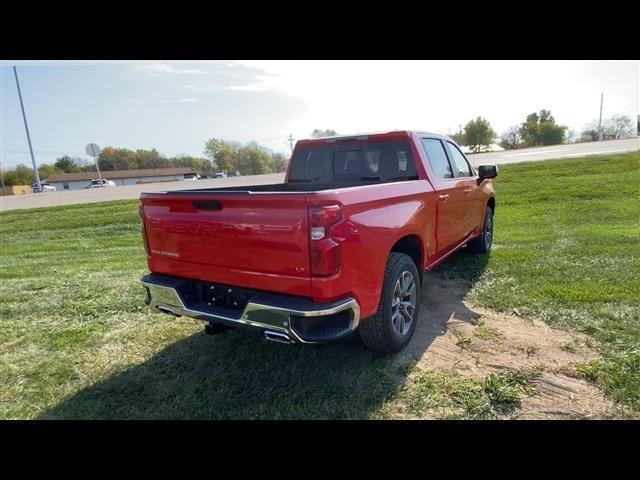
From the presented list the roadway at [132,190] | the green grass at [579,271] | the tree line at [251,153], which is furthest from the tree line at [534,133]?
the green grass at [579,271]

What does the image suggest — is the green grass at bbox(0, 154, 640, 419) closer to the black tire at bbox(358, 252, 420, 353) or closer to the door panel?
the black tire at bbox(358, 252, 420, 353)

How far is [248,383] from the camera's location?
116 inches

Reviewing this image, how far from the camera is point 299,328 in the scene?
7.86 feet

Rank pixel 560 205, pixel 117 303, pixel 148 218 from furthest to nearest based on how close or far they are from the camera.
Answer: pixel 560 205 → pixel 117 303 → pixel 148 218

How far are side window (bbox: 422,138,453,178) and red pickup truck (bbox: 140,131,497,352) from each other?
0.14 metres

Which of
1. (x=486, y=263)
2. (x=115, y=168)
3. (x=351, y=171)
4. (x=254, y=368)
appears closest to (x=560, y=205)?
(x=486, y=263)

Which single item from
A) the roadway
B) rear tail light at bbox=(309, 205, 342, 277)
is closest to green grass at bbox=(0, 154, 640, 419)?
rear tail light at bbox=(309, 205, 342, 277)

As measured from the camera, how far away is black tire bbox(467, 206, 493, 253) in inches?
230

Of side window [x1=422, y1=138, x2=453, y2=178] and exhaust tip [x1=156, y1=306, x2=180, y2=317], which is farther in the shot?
side window [x1=422, y1=138, x2=453, y2=178]

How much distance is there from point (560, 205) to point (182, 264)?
1039cm

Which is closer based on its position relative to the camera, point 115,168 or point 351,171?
point 351,171

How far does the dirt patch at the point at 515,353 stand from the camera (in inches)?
99.8

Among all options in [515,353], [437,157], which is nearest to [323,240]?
[515,353]
